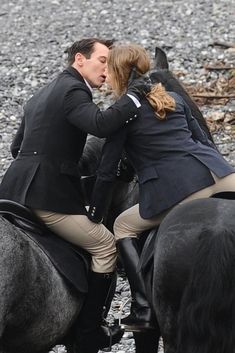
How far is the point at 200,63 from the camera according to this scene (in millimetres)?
14492

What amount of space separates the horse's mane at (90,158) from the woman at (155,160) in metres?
0.46

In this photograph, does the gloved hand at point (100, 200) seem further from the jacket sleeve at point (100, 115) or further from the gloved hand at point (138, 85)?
the gloved hand at point (138, 85)

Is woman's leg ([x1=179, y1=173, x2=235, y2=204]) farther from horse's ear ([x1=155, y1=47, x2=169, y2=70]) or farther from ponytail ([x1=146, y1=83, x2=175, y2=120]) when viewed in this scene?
horse's ear ([x1=155, y1=47, x2=169, y2=70])

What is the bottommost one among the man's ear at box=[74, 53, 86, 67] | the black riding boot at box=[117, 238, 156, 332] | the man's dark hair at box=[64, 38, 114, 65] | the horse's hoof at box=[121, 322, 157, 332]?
the horse's hoof at box=[121, 322, 157, 332]

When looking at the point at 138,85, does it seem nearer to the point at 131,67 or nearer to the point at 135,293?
the point at 131,67

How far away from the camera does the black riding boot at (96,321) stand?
5.83 metres

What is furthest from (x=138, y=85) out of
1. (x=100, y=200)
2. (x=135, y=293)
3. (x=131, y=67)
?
(x=135, y=293)

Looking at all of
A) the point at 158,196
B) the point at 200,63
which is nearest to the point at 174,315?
the point at 158,196

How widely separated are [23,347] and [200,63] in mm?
9704

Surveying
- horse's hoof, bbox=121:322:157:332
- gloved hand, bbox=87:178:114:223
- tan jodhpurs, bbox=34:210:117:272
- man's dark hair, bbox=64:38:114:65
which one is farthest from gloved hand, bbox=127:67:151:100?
horse's hoof, bbox=121:322:157:332

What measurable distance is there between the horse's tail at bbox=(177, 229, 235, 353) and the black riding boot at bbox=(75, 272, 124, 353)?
1.09 m

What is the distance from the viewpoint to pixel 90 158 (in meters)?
5.99

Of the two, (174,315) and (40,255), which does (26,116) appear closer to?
(40,255)

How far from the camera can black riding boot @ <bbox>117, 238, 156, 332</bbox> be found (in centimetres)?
544
